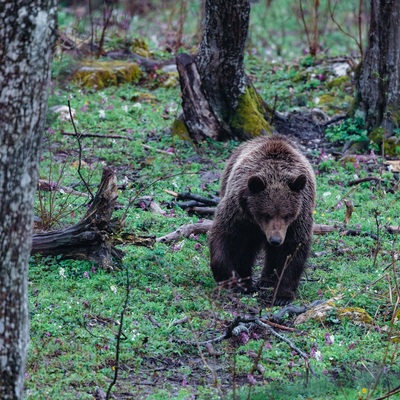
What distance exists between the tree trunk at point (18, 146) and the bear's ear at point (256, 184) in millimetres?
3788

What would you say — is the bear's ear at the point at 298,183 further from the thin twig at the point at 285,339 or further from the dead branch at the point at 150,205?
the dead branch at the point at 150,205

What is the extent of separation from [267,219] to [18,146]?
13.4 ft

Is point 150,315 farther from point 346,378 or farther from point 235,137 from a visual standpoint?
point 235,137

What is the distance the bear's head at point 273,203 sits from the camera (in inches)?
304

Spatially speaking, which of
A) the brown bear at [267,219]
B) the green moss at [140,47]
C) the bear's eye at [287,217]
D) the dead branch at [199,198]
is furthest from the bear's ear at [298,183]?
the green moss at [140,47]

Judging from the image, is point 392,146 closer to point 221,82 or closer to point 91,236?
point 221,82

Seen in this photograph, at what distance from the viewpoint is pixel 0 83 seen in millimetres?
3947

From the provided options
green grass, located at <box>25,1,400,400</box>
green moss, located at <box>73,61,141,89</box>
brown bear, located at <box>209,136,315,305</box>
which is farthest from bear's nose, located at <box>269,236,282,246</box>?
green moss, located at <box>73,61,141,89</box>

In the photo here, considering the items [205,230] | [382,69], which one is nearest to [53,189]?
[205,230]

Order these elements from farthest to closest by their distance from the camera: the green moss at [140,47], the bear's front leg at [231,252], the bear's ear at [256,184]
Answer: the green moss at [140,47] < the bear's front leg at [231,252] < the bear's ear at [256,184]

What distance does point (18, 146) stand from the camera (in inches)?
159

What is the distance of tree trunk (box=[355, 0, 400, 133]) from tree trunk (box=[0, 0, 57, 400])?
9.26 meters

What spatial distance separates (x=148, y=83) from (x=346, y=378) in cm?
1070

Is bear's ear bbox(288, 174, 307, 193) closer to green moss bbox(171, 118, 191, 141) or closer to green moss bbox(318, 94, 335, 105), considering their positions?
green moss bbox(171, 118, 191, 141)
